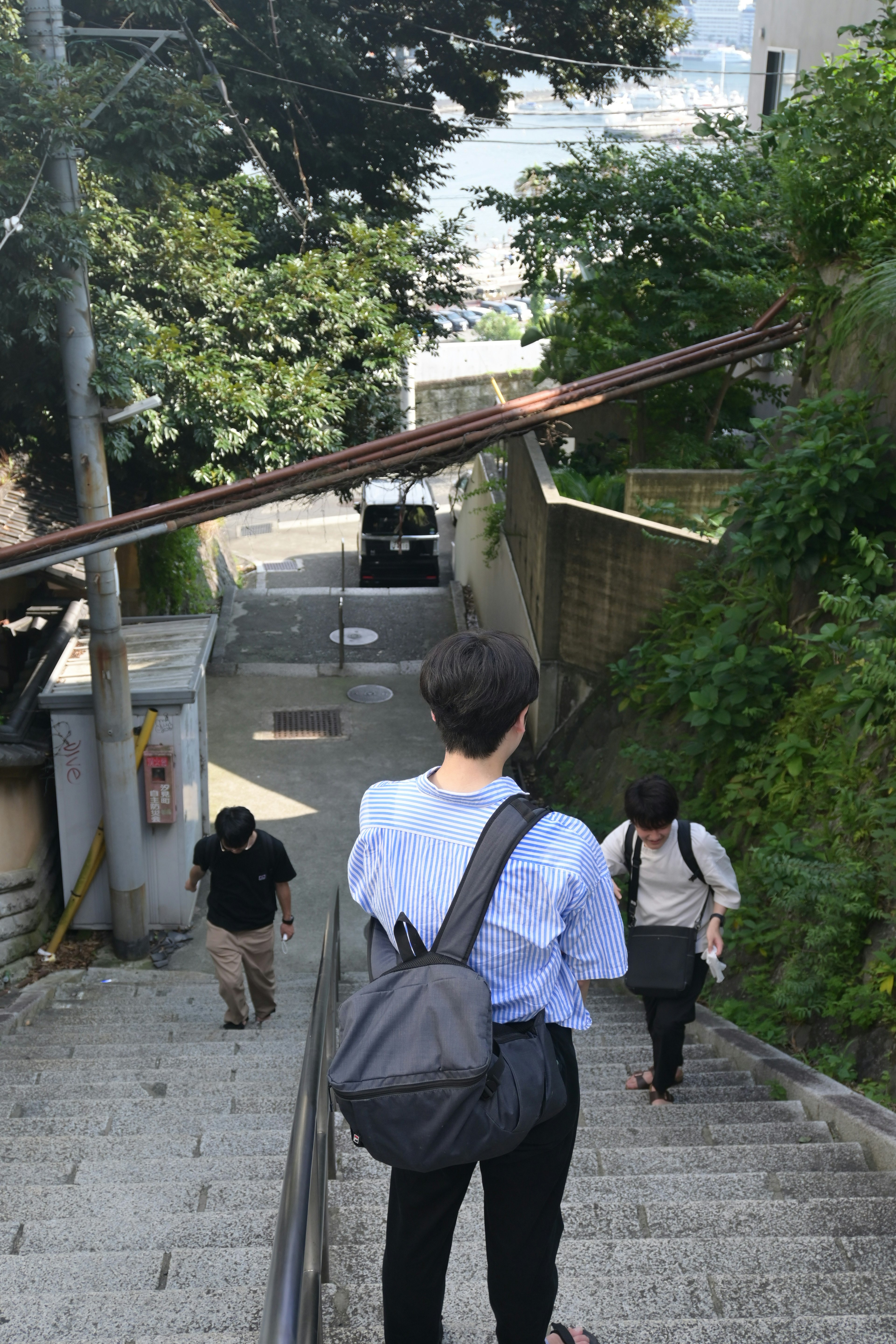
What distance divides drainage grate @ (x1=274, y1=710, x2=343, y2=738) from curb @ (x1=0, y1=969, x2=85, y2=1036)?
515 centimetres

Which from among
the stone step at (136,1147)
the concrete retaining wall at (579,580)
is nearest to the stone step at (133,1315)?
the stone step at (136,1147)

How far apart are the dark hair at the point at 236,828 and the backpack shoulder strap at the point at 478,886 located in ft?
13.2

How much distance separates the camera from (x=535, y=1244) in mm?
2359

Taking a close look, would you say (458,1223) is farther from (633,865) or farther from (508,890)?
(508,890)

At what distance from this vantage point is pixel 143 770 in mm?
9141

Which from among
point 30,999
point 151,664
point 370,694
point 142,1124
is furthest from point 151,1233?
point 370,694

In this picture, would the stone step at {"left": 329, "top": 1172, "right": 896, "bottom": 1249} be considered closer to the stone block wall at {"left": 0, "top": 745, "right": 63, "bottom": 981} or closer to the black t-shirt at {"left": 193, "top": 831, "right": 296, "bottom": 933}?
the black t-shirt at {"left": 193, "top": 831, "right": 296, "bottom": 933}

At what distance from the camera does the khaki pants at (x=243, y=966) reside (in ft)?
21.3

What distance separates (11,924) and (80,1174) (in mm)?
4553

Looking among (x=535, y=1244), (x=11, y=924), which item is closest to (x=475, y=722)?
(x=535, y=1244)

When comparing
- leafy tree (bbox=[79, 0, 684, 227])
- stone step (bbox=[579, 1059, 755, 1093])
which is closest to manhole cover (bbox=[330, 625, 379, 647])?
leafy tree (bbox=[79, 0, 684, 227])

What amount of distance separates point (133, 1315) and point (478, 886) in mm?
1829

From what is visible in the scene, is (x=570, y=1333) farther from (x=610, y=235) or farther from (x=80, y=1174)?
(x=610, y=235)

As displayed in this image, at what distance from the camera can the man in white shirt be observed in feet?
14.1
